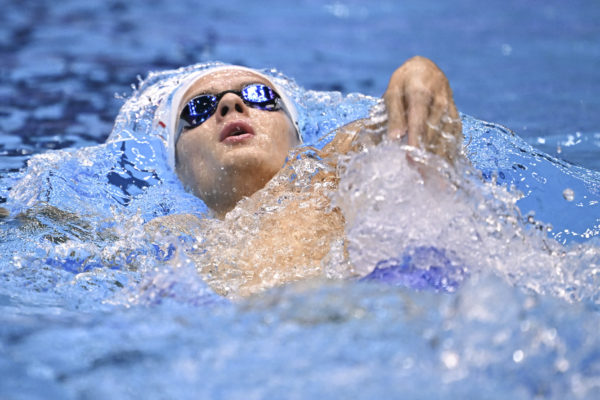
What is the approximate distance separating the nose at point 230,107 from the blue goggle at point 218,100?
0.12 feet

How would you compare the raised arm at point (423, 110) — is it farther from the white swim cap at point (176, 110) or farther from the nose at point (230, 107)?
the white swim cap at point (176, 110)

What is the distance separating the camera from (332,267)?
1701 millimetres

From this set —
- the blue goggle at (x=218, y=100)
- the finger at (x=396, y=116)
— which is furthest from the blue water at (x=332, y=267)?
the blue goggle at (x=218, y=100)

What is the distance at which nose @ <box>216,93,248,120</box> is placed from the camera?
2.42m

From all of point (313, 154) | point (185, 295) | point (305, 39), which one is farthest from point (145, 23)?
point (185, 295)

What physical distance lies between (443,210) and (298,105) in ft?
5.42

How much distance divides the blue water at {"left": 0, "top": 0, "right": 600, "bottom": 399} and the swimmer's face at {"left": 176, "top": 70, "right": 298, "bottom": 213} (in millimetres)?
191

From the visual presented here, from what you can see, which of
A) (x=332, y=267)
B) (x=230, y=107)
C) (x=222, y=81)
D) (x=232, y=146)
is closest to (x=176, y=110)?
(x=222, y=81)

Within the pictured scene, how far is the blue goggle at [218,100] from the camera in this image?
98.1 inches

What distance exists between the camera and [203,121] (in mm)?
2490

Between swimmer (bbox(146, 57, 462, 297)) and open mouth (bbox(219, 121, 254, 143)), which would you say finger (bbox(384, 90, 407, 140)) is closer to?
swimmer (bbox(146, 57, 462, 297))

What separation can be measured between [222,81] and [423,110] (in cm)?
114

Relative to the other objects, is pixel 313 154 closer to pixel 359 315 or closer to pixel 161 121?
pixel 161 121

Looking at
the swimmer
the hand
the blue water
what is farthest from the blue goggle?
the hand
